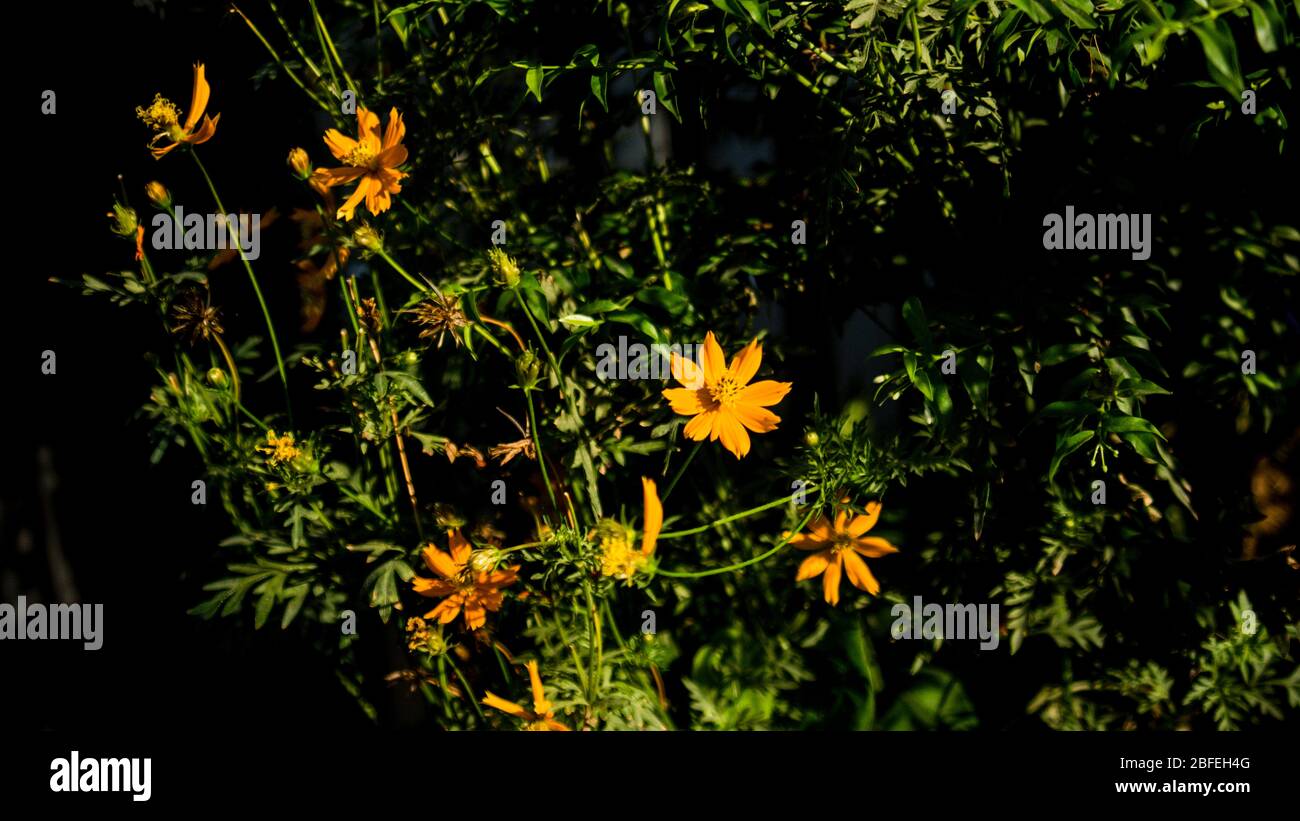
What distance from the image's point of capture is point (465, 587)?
4.41 ft

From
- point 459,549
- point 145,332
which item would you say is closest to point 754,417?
point 459,549

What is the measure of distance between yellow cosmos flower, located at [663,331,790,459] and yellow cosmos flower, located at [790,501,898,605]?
0.19 meters

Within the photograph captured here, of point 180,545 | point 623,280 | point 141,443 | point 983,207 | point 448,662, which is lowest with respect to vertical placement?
point 448,662

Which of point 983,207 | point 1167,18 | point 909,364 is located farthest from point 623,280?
point 1167,18

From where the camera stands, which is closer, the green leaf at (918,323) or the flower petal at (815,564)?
the green leaf at (918,323)

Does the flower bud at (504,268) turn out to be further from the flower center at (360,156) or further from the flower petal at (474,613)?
the flower petal at (474,613)

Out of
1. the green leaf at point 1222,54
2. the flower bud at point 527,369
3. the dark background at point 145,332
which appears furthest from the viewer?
the dark background at point 145,332

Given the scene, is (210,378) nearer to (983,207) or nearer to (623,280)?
(623,280)

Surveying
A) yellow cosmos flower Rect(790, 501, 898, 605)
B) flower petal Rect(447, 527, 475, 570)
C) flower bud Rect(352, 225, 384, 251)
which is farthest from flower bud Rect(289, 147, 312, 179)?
yellow cosmos flower Rect(790, 501, 898, 605)

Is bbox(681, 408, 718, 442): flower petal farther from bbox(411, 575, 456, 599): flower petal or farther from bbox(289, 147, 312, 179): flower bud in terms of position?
bbox(289, 147, 312, 179): flower bud

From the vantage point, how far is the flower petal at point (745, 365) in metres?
1.29

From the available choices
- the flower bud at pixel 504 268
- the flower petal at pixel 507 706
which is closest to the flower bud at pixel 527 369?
the flower bud at pixel 504 268

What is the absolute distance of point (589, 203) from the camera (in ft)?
5.05

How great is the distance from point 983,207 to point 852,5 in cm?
47
